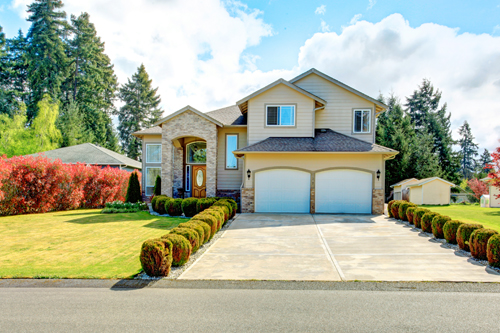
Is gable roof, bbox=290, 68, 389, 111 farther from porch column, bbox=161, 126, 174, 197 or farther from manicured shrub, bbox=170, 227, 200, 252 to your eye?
manicured shrub, bbox=170, 227, 200, 252

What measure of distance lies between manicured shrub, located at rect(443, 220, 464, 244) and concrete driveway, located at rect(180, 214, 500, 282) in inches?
14.9

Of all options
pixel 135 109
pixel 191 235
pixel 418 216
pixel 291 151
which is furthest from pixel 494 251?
pixel 135 109

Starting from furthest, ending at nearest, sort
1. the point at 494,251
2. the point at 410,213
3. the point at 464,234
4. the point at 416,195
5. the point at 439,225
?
the point at 416,195
the point at 410,213
the point at 439,225
the point at 464,234
the point at 494,251

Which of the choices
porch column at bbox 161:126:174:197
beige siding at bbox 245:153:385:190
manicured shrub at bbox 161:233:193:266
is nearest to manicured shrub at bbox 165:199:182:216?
porch column at bbox 161:126:174:197

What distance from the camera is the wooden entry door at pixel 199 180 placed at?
18.8 m

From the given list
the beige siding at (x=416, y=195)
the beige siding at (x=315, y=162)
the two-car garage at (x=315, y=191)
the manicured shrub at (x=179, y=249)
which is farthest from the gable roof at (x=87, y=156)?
the beige siding at (x=416, y=195)

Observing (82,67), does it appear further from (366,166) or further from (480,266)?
(480,266)

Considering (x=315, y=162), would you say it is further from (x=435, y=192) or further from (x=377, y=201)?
(x=435, y=192)

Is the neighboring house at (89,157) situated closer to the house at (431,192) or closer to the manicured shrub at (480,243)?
the manicured shrub at (480,243)

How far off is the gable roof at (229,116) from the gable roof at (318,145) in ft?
8.52

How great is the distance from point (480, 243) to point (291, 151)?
337 inches

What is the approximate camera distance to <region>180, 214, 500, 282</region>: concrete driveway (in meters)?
6.15

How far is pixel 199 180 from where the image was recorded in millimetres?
18922

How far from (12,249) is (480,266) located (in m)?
11.9
